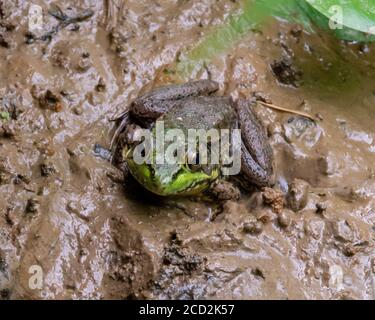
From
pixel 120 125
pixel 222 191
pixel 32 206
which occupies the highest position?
pixel 120 125

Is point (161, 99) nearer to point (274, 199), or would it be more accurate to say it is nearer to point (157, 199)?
point (157, 199)

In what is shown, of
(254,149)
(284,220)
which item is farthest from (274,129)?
(284,220)

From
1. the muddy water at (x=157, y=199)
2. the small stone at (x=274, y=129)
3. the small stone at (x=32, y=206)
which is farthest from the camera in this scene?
the small stone at (x=274, y=129)

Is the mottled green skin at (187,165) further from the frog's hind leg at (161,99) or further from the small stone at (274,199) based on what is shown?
the small stone at (274,199)

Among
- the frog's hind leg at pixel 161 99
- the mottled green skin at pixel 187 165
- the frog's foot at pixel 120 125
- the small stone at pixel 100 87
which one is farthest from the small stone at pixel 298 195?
the small stone at pixel 100 87

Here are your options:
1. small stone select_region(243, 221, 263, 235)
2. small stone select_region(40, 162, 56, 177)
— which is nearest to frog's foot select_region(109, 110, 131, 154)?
small stone select_region(40, 162, 56, 177)

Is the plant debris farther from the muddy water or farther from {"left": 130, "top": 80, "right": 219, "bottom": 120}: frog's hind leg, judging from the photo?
{"left": 130, "top": 80, "right": 219, "bottom": 120}: frog's hind leg
